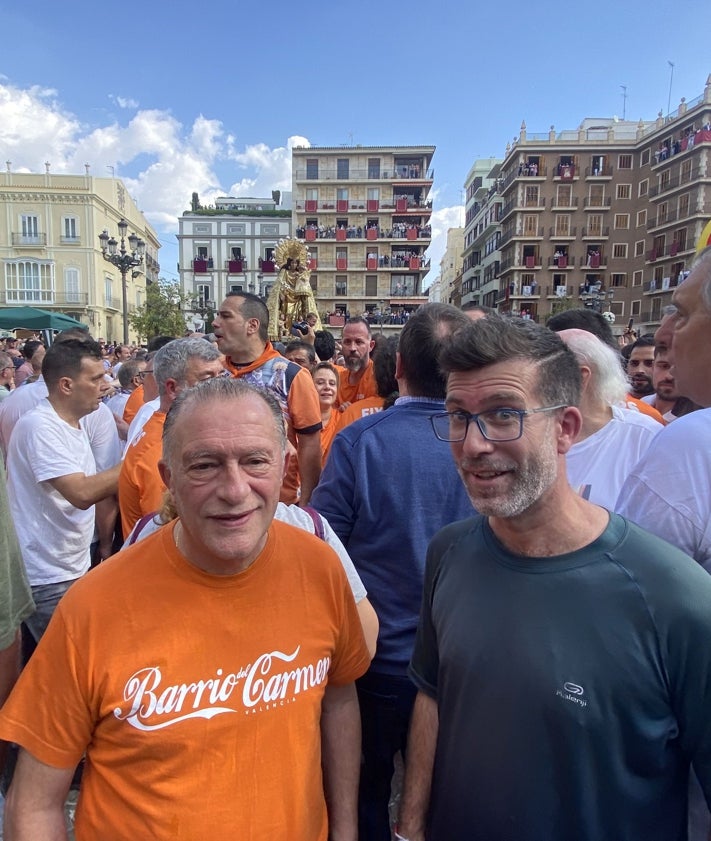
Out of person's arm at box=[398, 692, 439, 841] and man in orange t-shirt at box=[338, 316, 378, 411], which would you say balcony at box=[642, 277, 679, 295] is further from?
person's arm at box=[398, 692, 439, 841]

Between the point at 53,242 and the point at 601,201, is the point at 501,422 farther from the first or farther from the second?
the point at 601,201

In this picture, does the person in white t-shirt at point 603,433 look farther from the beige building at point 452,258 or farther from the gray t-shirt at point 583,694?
the beige building at point 452,258

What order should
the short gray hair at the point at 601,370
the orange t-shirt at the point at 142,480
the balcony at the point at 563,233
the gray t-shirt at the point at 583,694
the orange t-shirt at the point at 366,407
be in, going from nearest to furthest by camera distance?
the gray t-shirt at the point at 583,694 → the short gray hair at the point at 601,370 → the orange t-shirt at the point at 142,480 → the orange t-shirt at the point at 366,407 → the balcony at the point at 563,233

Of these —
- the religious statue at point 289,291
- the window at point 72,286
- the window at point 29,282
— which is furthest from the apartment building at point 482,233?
the religious statue at point 289,291

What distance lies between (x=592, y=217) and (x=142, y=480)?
55.2 meters

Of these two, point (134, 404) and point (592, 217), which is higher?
point (592, 217)

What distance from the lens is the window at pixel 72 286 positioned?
47.2 meters

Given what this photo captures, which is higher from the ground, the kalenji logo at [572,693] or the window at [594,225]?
the window at [594,225]

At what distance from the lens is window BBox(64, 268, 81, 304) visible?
4719cm

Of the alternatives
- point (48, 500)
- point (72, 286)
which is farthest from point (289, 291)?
point (72, 286)

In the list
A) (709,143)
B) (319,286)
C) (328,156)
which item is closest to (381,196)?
(328,156)

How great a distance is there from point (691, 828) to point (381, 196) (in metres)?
54.2

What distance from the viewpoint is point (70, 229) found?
46.5 meters

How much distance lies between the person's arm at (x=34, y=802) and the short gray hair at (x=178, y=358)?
2.01m
